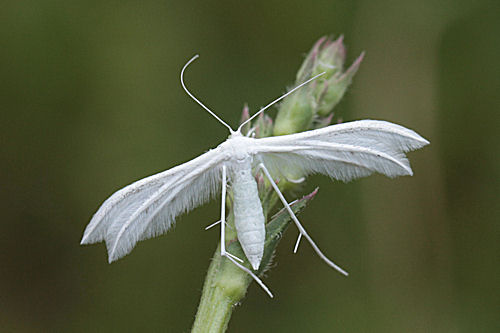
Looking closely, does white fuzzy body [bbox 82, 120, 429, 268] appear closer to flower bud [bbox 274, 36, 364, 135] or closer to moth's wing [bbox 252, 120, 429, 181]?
moth's wing [bbox 252, 120, 429, 181]

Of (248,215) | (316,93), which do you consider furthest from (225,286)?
(316,93)

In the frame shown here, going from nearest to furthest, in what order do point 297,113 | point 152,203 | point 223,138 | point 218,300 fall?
point 218,300 < point 152,203 < point 297,113 < point 223,138

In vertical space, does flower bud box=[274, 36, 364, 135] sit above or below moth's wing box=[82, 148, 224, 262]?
above

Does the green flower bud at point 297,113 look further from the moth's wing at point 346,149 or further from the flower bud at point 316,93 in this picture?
the moth's wing at point 346,149

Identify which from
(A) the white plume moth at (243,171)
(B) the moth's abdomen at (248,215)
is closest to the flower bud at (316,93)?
(A) the white plume moth at (243,171)

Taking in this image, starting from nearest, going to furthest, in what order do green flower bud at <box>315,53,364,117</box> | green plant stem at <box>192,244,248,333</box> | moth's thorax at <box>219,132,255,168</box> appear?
1. green plant stem at <box>192,244,248,333</box>
2. moth's thorax at <box>219,132,255,168</box>
3. green flower bud at <box>315,53,364,117</box>

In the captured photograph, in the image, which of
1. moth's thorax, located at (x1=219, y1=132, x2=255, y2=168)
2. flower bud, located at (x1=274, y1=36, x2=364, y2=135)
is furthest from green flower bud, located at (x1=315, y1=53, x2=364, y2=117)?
moth's thorax, located at (x1=219, y1=132, x2=255, y2=168)

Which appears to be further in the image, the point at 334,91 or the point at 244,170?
the point at 334,91

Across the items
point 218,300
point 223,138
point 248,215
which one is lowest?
point 218,300

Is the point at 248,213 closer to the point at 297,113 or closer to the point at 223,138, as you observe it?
the point at 297,113
